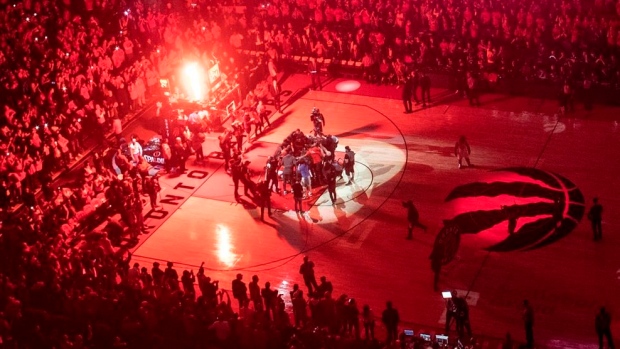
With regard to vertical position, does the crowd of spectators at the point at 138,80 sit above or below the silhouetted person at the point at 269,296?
above

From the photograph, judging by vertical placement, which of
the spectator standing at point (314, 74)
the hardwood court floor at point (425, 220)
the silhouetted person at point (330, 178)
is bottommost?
the hardwood court floor at point (425, 220)

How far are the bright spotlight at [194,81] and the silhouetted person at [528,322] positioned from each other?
1988 cm

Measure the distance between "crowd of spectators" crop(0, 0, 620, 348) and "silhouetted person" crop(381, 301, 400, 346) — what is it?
1017 mm

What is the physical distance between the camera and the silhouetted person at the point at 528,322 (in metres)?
25.3

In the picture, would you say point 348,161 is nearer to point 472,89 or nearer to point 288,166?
point 288,166

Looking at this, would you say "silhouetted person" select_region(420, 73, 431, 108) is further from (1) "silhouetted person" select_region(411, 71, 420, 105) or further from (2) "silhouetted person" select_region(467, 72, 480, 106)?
(2) "silhouetted person" select_region(467, 72, 480, 106)

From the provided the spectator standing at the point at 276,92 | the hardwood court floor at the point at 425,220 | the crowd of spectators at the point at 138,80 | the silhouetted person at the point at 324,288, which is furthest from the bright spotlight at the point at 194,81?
the silhouetted person at the point at 324,288

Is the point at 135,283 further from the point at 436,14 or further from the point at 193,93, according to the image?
the point at 436,14

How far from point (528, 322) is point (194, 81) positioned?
20.6 meters

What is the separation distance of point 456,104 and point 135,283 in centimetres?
1807

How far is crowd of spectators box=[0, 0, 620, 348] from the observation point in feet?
85.9

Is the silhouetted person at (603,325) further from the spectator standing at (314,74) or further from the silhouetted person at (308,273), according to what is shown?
the spectator standing at (314,74)

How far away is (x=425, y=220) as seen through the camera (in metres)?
32.4

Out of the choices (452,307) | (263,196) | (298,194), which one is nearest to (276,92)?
(263,196)
